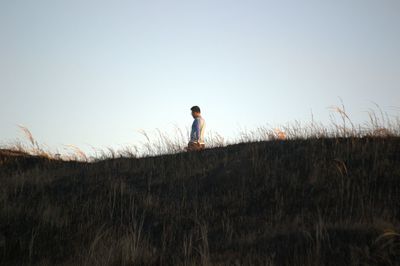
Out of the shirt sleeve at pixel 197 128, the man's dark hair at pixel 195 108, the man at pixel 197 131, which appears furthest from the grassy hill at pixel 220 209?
the man's dark hair at pixel 195 108

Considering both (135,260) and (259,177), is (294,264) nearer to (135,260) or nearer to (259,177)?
(135,260)

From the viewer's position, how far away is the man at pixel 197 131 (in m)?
10.7

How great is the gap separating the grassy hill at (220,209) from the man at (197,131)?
129 centimetres

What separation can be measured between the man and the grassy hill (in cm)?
129

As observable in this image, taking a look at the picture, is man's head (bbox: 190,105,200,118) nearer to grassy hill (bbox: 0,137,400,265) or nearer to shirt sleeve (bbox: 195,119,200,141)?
shirt sleeve (bbox: 195,119,200,141)

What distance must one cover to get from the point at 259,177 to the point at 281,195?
868mm

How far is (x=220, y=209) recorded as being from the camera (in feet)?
20.2

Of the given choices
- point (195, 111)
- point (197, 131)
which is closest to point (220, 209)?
point (197, 131)

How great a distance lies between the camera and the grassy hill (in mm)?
4207

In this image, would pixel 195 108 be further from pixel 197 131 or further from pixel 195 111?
pixel 197 131

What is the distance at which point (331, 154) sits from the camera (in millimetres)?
7387

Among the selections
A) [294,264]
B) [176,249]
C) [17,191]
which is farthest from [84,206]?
[294,264]

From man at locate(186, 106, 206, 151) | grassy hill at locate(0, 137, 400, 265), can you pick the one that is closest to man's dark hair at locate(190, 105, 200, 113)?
man at locate(186, 106, 206, 151)

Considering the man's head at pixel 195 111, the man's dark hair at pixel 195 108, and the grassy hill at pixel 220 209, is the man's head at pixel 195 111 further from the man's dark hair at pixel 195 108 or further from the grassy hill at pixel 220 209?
the grassy hill at pixel 220 209
